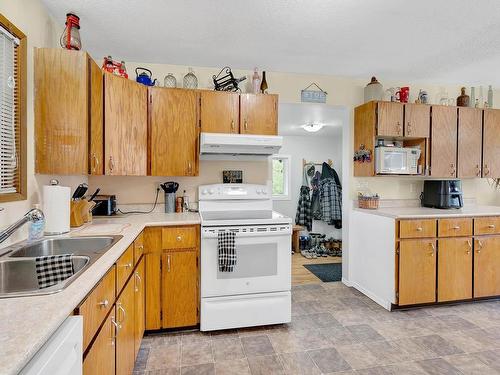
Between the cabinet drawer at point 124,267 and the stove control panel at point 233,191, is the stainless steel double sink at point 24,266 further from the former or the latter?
the stove control panel at point 233,191

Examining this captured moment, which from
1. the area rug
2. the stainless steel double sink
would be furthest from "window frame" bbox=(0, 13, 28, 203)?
the area rug

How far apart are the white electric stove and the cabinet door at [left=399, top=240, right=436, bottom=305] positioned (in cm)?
115

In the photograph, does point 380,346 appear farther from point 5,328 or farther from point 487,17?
point 487,17

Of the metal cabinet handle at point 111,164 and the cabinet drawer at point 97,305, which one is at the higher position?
the metal cabinet handle at point 111,164

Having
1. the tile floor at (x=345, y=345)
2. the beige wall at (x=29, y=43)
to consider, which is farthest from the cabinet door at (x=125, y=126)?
the tile floor at (x=345, y=345)

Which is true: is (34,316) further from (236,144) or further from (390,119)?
(390,119)

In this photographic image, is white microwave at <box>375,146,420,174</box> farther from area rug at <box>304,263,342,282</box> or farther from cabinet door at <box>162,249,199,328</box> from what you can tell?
cabinet door at <box>162,249,199,328</box>

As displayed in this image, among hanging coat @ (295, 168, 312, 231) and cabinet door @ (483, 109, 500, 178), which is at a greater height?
cabinet door @ (483, 109, 500, 178)

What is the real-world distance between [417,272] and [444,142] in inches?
58.0

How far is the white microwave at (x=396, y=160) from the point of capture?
3.03m

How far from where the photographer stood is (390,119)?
3045mm

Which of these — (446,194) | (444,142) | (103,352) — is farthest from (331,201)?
(103,352)

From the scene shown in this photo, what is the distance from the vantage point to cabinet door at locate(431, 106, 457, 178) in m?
3.14

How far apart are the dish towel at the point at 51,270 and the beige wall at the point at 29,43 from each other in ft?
1.49
